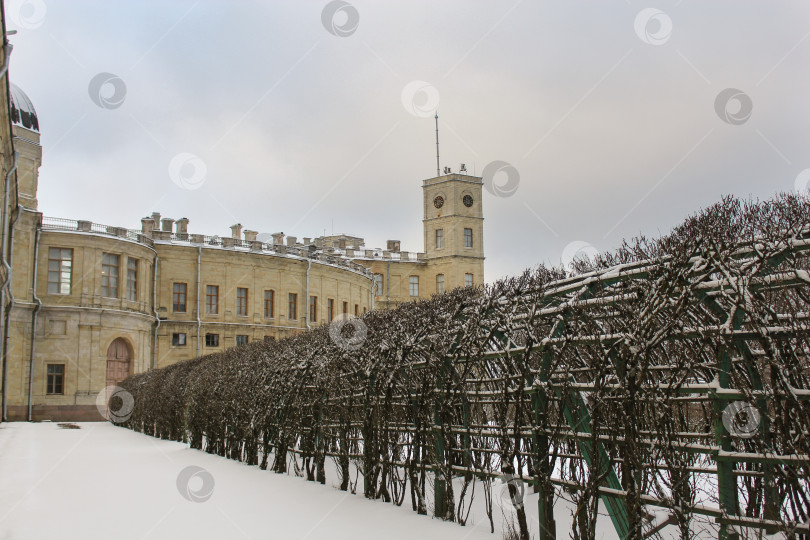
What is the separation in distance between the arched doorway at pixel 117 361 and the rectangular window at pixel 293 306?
1218 centimetres

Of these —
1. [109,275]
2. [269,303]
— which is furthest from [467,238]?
[109,275]

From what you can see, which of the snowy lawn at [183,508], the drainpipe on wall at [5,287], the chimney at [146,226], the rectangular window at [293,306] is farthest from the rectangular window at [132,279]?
the snowy lawn at [183,508]

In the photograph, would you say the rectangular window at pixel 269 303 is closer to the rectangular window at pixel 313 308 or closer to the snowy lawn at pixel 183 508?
the rectangular window at pixel 313 308

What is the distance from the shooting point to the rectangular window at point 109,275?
38.2m

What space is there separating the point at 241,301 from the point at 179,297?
4194mm

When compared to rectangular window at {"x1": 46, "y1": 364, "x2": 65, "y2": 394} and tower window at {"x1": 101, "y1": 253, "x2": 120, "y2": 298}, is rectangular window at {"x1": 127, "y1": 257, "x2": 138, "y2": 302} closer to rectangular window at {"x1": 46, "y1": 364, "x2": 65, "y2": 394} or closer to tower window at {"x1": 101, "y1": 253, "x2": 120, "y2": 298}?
tower window at {"x1": 101, "y1": 253, "x2": 120, "y2": 298}

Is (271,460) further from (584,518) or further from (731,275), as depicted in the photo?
(731,275)

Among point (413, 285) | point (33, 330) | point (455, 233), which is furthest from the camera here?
point (413, 285)

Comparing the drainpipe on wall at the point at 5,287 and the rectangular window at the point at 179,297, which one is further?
the rectangular window at the point at 179,297

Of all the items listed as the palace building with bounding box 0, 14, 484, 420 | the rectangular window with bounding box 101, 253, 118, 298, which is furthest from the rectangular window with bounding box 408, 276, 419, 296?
the rectangular window with bounding box 101, 253, 118, 298

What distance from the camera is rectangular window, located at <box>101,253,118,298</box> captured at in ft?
125

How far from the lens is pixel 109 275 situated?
3853 centimetres

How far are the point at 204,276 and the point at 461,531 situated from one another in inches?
1596

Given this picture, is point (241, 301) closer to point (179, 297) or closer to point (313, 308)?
point (179, 297)
